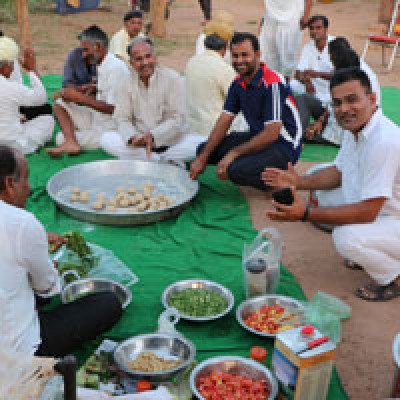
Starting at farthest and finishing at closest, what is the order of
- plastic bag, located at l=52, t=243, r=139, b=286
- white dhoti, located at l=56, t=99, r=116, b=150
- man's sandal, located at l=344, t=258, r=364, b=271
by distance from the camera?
white dhoti, located at l=56, t=99, r=116, b=150
man's sandal, located at l=344, t=258, r=364, b=271
plastic bag, located at l=52, t=243, r=139, b=286

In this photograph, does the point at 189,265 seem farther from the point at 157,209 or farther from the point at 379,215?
the point at 379,215

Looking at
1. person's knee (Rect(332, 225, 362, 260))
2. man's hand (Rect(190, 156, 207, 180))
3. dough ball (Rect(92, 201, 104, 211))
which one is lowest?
dough ball (Rect(92, 201, 104, 211))

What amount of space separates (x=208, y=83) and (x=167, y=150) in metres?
0.72

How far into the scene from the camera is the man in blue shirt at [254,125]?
437 centimetres

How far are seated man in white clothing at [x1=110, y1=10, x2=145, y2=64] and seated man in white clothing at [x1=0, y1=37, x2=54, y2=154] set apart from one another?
1.26 metres

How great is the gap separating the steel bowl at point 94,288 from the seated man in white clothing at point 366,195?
97 centimetres

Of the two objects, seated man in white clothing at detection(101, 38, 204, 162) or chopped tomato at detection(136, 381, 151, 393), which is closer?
chopped tomato at detection(136, 381, 151, 393)

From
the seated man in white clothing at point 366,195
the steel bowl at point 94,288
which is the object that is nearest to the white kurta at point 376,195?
the seated man in white clothing at point 366,195

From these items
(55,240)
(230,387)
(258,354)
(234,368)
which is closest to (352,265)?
(258,354)

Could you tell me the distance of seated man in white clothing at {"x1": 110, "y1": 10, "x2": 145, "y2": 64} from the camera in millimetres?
6398

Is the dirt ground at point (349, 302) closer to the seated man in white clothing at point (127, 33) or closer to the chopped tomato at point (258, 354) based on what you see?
the chopped tomato at point (258, 354)

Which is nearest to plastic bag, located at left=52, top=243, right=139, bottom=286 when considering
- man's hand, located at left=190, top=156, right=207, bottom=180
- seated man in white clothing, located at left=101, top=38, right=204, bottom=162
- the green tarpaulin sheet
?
the green tarpaulin sheet

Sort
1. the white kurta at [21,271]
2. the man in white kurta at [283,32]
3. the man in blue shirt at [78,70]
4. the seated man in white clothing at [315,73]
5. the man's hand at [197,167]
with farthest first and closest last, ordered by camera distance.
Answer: the man in white kurta at [283,32]
the seated man in white clothing at [315,73]
the man in blue shirt at [78,70]
the man's hand at [197,167]
the white kurta at [21,271]

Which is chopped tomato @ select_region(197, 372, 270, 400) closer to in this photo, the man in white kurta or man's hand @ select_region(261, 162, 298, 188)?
man's hand @ select_region(261, 162, 298, 188)
